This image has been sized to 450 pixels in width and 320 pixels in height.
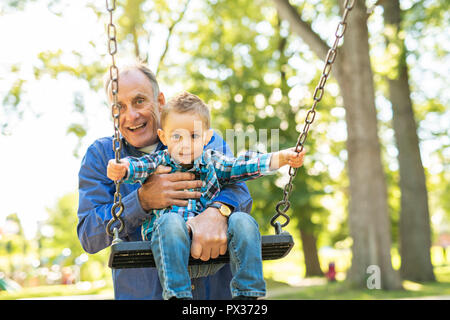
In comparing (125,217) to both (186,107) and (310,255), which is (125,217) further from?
(310,255)

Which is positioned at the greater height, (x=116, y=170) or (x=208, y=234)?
(x=116, y=170)

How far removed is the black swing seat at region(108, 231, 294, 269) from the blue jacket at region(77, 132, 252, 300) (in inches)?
8.4

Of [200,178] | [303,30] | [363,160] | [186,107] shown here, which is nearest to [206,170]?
[200,178]

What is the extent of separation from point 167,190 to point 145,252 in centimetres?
33

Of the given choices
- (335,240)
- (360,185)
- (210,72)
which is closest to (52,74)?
(210,72)

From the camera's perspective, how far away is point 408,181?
14227 mm

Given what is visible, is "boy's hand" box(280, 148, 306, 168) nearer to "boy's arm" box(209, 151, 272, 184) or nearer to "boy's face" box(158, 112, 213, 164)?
"boy's arm" box(209, 151, 272, 184)

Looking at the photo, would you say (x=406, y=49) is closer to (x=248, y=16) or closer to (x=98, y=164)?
(x=248, y=16)

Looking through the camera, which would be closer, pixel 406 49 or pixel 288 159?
pixel 288 159

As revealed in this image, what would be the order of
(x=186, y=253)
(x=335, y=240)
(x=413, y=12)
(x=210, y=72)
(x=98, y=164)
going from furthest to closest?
(x=335, y=240) < (x=210, y=72) < (x=413, y=12) < (x=98, y=164) < (x=186, y=253)

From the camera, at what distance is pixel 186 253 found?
2.31 m

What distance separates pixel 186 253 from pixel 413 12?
13326mm

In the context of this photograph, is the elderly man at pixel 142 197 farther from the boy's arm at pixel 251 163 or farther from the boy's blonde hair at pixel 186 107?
the boy's blonde hair at pixel 186 107

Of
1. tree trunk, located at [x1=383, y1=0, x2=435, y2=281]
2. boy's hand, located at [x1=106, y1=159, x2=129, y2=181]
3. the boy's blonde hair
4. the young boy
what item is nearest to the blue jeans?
the young boy
